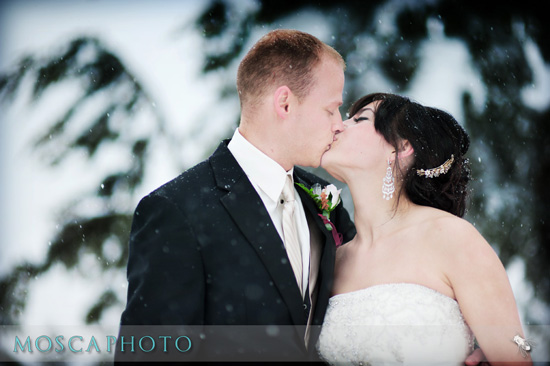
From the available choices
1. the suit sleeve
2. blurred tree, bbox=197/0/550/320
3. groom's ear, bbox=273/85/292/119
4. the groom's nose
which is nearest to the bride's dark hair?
the groom's nose

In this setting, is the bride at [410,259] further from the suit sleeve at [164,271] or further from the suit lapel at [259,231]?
the suit sleeve at [164,271]

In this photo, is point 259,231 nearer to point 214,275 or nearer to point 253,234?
point 253,234

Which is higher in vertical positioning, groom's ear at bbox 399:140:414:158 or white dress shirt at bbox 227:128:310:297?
white dress shirt at bbox 227:128:310:297

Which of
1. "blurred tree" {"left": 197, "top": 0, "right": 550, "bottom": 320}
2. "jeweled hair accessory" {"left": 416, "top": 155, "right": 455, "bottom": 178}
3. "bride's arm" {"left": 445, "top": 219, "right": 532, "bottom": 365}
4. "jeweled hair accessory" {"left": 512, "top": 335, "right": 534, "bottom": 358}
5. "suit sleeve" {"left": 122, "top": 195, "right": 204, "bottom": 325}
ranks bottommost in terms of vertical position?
"blurred tree" {"left": 197, "top": 0, "right": 550, "bottom": 320}

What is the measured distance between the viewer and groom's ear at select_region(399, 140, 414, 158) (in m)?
3.12

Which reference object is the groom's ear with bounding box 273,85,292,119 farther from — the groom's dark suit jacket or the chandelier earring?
the chandelier earring

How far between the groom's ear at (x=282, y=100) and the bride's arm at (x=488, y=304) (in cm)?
112

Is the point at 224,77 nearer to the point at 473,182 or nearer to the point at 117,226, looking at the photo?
the point at 117,226

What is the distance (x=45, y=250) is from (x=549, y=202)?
4696 mm

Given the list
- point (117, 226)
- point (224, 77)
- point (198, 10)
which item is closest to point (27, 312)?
point (117, 226)

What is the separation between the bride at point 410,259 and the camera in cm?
263

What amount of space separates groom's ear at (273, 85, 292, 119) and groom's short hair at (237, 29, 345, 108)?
0.09ft

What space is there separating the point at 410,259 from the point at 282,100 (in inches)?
43.2

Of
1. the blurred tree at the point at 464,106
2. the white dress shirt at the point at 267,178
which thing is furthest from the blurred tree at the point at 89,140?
the white dress shirt at the point at 267,178
